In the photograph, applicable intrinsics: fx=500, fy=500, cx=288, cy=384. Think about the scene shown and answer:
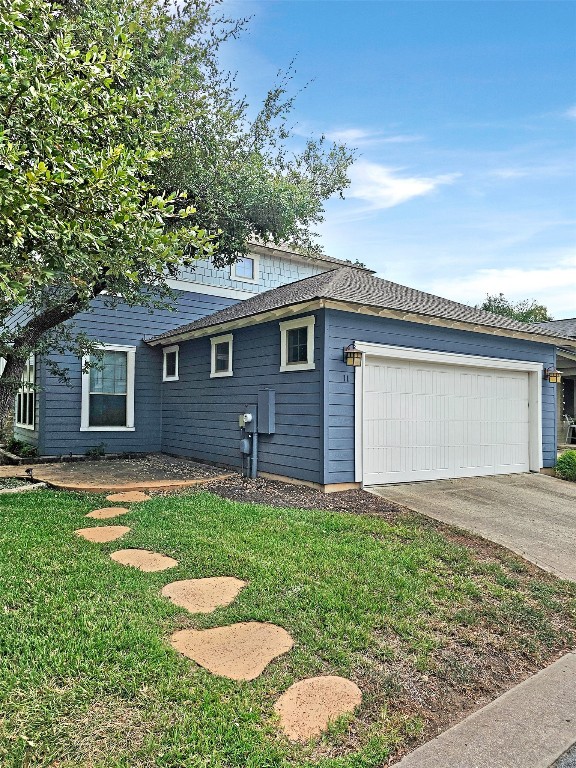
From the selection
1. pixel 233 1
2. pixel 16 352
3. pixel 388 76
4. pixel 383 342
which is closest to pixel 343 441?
pixel 383 342

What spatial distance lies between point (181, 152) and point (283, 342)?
3328 mm

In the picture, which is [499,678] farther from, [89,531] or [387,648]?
[89,531]

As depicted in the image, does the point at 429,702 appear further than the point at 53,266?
No

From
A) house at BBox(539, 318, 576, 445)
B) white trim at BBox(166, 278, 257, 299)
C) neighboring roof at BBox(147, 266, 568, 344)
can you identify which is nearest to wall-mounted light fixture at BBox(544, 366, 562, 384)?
neighboring roof at BBox(147, 266, 568, 344)

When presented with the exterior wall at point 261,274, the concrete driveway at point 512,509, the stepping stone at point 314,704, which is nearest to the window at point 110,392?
the exterior wall at point 261,274

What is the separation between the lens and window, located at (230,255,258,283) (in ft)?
44.2

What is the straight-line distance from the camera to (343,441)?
7.21 metres

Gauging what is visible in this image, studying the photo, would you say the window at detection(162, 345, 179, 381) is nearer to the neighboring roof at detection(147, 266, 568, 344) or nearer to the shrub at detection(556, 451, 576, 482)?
the neighboring roof at detection(147, 266, 568, 344)

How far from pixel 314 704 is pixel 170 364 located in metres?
10.2

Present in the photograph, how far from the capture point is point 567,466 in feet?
30.5

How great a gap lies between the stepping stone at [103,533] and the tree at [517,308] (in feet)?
81.1

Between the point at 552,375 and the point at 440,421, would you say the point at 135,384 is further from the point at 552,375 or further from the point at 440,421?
the point at 552,375

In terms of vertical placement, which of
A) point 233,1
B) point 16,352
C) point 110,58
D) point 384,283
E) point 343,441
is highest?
point 233,1

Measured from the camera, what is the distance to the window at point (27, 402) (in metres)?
11.4
